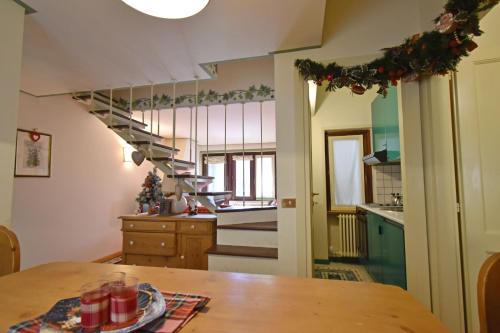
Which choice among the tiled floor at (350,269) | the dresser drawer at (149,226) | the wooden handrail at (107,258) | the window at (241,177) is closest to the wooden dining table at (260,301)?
the dresser drawer at (149,226)

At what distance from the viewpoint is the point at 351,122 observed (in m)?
3.73

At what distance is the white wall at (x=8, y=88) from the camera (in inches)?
59.6

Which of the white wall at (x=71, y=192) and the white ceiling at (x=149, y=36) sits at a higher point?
the white ceiling at (x=149, y=36)

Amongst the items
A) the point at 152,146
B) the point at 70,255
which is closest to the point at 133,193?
the point at 70,255

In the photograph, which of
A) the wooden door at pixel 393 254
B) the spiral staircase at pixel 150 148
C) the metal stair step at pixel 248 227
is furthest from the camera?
the spiral staircase at pixel 150 148

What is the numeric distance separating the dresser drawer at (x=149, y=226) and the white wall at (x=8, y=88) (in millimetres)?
1370

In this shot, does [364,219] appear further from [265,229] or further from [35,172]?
[35,172]

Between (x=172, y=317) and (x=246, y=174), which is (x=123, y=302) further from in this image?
(x=246, y=174)

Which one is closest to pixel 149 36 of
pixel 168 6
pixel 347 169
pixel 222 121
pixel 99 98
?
pixel 168 6

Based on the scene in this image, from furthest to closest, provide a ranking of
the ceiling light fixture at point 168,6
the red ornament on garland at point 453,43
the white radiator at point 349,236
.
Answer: the white radiator at point 349,236 < the red ornament on garland at point 453,43 < the ceiling light fixture at point 168,6

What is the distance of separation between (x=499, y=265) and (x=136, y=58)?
2.68 metres

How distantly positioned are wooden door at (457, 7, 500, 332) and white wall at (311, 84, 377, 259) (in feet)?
6.95

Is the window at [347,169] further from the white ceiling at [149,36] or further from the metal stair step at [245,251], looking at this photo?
the white ceiling at [149,36]

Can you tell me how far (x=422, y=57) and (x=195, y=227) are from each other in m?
2.44
